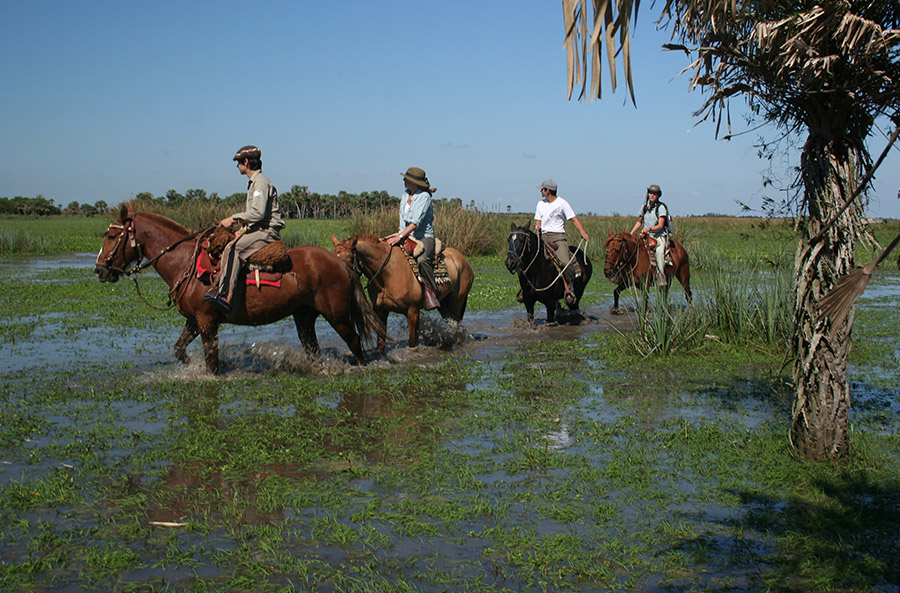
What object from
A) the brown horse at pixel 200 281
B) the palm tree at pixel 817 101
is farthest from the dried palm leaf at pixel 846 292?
the brown horse at pixel 200 281

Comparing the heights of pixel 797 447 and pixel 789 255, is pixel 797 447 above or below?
below

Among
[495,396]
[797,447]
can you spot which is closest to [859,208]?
[797,447]

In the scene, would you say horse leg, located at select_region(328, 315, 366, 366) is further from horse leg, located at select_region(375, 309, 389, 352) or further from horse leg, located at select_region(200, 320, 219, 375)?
A: horse leg, located at select_region(200, 320, 219, 375)

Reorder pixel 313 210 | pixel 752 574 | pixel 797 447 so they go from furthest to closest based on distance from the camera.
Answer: pixel 313 210, pixel 797 447, pixel 752 574

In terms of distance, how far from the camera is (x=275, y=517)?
4969 mm

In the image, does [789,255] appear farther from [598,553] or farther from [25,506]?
[25,506]

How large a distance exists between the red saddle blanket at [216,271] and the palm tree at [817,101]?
5.42 metres

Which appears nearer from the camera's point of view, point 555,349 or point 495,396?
point 495,396

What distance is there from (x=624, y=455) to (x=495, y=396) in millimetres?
2326

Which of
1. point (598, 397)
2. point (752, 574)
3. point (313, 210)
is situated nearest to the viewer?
point (752, 574)

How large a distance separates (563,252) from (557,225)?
0.50 metres

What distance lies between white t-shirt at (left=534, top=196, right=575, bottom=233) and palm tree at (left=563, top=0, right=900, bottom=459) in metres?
7.62

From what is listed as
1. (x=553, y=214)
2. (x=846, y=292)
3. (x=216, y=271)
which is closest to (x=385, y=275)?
(x=216, y=271)

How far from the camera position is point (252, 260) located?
9.02m
